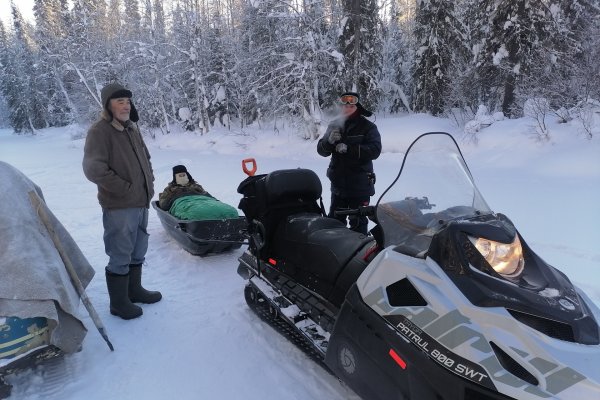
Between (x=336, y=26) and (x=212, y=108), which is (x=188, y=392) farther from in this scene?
(x=212, y=108)

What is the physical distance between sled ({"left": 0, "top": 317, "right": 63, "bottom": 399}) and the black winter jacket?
2.65 m

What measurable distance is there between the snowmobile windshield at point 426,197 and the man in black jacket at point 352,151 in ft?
4.95

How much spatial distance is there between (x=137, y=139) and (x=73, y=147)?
2548 centimetres

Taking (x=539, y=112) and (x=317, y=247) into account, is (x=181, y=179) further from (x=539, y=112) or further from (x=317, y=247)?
(x=539, y=112)

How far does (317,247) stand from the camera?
274cm

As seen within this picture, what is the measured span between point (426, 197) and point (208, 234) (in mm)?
2851

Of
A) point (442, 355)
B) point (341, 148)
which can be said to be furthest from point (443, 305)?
A: point (341, 148)

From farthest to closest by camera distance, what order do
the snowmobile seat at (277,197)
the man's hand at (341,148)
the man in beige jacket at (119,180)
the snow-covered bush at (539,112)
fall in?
1. the snow-covered bush at (539,112)
2. the man's hand at (341,148)
3. the snowmobile seat at (277,197)
4. the man in beige jacket at (119,180)

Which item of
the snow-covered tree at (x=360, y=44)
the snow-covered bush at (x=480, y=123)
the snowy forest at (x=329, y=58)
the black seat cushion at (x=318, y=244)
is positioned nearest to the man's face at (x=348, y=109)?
the black seat cushion at (x=318, y=244)

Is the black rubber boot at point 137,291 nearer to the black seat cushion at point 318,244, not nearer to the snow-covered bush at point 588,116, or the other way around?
the black seat cushion at point 318,244

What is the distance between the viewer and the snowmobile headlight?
1639mm

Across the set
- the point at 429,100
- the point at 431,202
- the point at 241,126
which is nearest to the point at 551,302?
the point at 431,202

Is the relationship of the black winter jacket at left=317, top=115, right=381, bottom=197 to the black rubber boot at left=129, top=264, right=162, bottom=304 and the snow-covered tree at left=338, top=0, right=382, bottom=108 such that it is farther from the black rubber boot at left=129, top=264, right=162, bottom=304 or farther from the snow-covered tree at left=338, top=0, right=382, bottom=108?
the snow-covered tree at left=338, top=0, right=382, bottom=108

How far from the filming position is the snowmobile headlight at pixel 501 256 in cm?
164
